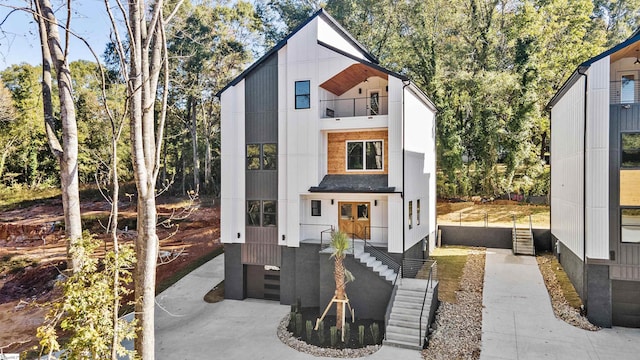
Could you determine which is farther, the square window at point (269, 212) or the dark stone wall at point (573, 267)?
the square window at point (269, 212)

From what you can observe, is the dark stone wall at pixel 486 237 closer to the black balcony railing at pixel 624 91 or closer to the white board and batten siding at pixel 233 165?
the black balcony railing at pixel 624 91

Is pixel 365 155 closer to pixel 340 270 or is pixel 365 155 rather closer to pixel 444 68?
pixel 340 270

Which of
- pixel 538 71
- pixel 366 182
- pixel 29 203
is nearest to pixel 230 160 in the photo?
pixel 366 182

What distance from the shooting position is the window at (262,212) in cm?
1617

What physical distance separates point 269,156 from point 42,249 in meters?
20.7

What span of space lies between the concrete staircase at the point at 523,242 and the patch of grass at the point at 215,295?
15049mm

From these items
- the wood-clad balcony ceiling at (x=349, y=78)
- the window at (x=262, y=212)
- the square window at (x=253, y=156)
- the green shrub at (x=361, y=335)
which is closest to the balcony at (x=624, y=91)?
the wood-clad balcony ceiling at (x=349, y=78)

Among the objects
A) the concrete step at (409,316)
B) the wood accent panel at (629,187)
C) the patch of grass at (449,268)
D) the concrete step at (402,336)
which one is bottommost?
the concrete step at (402,336)

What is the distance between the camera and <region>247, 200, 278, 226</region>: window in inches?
637

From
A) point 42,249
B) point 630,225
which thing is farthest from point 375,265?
point 42,249

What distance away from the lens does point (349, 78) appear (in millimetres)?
16422

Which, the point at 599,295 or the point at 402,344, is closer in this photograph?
the point at 402,344

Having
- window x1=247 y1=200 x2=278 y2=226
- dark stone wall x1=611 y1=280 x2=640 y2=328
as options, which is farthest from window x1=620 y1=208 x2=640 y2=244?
window x1=247 y1=200 x2=278 y2=226

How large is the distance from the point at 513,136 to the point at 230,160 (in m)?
20.5
